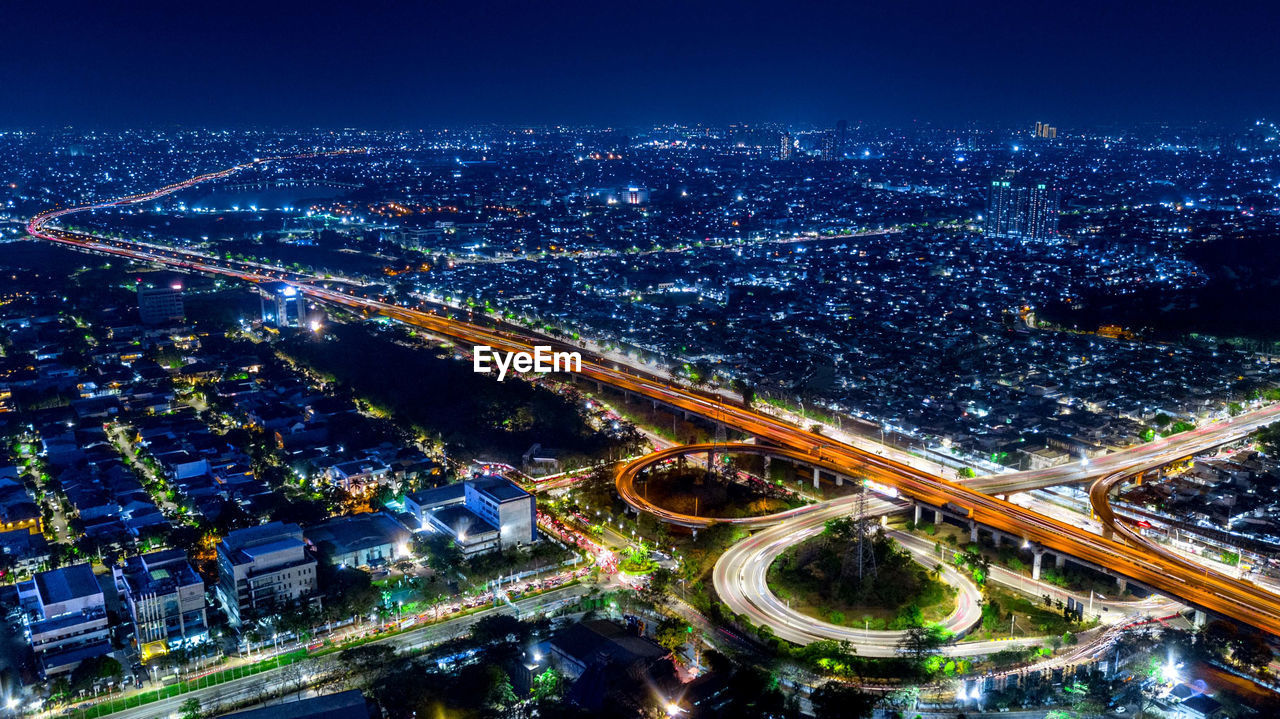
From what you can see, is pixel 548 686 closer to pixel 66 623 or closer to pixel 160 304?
pixel 66 623

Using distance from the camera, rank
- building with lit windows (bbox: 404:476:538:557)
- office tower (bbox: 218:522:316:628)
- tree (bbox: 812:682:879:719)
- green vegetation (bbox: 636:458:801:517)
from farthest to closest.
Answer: green vegetation (bbox: 636:458:801:517), building with lit windows (bbox: 404:476:538:557), office tower (bbox: 218:522:316:628), tree (bbox: 812:682:879:719)

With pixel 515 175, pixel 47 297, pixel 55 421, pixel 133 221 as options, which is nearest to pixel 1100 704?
pixel 55 421

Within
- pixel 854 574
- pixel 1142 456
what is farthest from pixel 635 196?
pixel 854 574

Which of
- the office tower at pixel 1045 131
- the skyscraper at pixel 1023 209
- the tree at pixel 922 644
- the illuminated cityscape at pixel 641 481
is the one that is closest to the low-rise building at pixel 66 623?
the illuminated cityscape at pixel 641 481

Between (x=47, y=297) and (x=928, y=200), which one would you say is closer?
(x=47, y=297)

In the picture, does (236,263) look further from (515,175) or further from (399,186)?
(515,175)

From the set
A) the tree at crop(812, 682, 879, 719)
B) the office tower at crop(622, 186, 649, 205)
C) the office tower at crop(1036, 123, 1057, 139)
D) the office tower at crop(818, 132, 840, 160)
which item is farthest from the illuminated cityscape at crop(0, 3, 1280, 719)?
the office tower at crop(1036, 123, 1057, 139)

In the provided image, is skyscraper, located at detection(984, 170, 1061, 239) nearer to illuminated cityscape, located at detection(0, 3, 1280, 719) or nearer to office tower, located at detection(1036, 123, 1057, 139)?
illuminated cityscape, located at detection(0, 3, 1280, 719)
